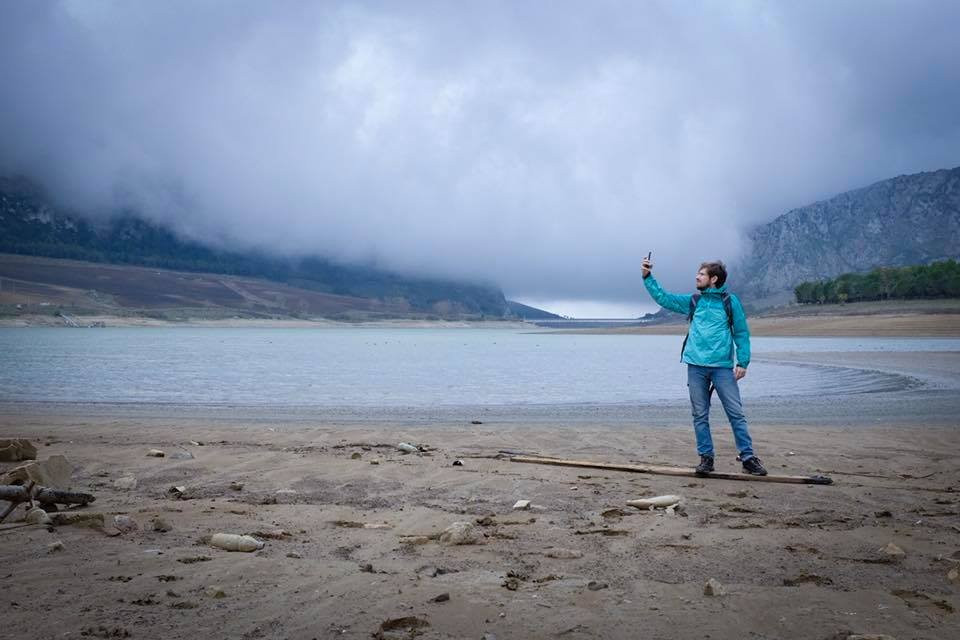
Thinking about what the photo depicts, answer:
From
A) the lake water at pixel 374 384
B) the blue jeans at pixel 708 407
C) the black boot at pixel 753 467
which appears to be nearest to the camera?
the black boot at pixel 753 467

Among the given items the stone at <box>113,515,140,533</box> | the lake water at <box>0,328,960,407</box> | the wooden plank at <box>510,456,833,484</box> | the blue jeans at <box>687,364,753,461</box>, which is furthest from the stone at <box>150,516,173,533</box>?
the lake water at <box>0,328,960,407</box>

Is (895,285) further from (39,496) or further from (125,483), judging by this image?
(39,496)

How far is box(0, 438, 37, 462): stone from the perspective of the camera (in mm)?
8773

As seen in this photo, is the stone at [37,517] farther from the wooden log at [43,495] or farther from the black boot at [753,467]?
the black boot at [753,467]

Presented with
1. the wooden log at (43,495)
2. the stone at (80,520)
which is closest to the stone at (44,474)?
the wooden log at (43,495)

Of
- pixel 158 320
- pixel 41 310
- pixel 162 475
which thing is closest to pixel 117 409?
pixel 162 475

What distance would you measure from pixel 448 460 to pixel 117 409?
36.0ft

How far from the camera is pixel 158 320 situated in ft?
545

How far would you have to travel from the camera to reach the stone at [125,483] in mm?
7273

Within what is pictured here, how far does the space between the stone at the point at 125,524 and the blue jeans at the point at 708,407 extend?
6105mm

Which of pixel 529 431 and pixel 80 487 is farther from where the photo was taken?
pixel 529 431

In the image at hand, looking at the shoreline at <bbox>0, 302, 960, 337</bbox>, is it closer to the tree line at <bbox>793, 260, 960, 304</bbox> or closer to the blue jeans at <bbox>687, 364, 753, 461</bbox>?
the tree line at <bbox>793, 260, 960, 304</bbox>

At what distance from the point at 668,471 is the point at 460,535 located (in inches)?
154

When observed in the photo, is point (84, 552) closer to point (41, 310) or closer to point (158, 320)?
point (41, 310)
